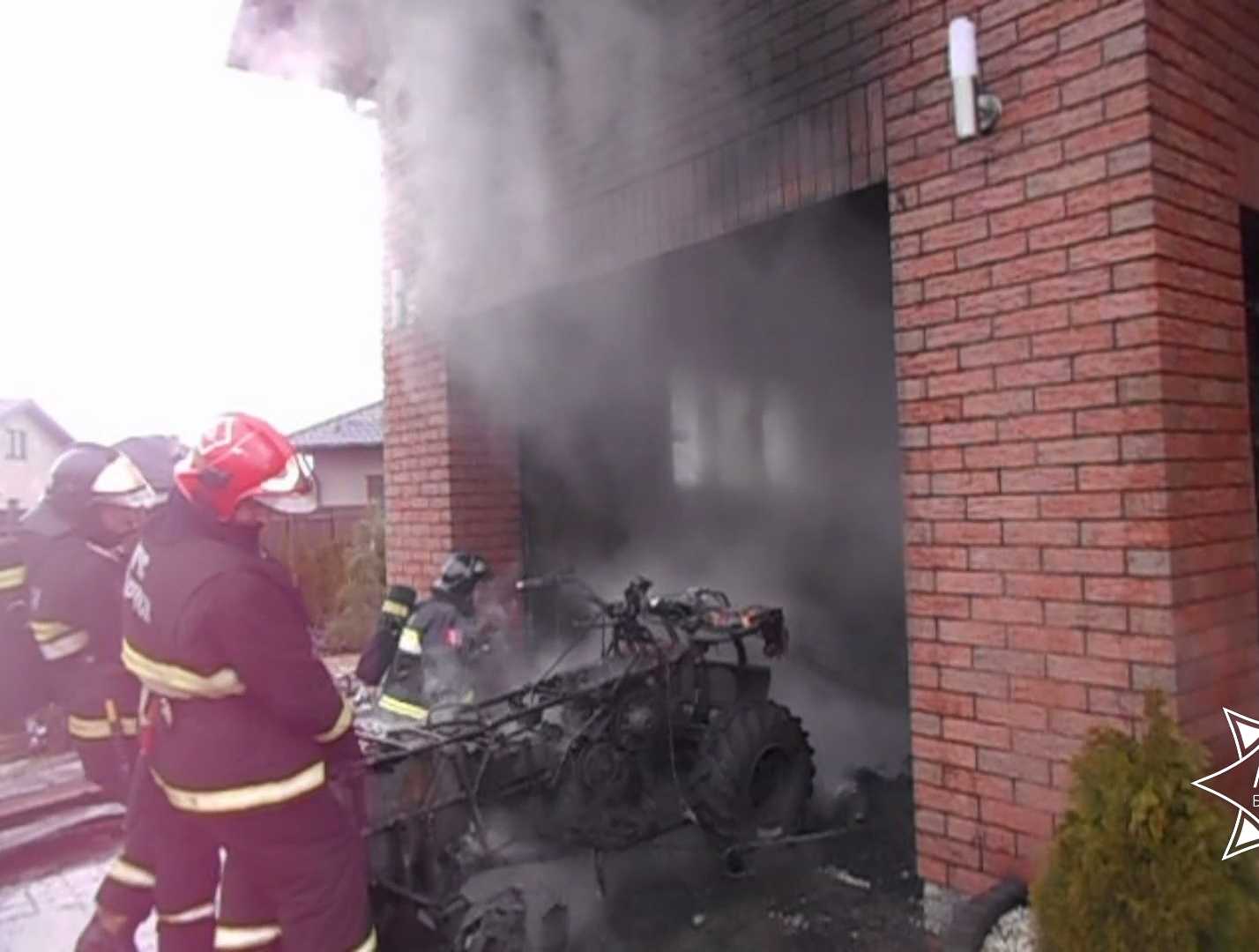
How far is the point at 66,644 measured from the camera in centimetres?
445

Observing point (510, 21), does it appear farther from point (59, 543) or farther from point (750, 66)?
point (59, 543)

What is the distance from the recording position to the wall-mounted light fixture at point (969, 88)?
3.23 metres

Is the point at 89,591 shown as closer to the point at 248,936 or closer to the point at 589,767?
the point at 248,936

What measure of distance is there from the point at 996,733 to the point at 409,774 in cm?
193

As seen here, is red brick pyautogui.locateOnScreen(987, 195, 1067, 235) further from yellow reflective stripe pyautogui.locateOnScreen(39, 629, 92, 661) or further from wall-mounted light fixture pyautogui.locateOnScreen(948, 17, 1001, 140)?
yellow reflective stripe pyautogui.locateOnScreen(39, 629, 92, 661)

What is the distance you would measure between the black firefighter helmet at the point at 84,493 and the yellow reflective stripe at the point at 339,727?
1.98 m

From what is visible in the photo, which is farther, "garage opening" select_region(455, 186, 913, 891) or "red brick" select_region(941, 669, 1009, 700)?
"garage opening" select_region(455, 186, 913, 891)

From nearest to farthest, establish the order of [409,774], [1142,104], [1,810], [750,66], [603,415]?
[1142,104] → [409,774] → [750,66] → [1,810] → [603,415]

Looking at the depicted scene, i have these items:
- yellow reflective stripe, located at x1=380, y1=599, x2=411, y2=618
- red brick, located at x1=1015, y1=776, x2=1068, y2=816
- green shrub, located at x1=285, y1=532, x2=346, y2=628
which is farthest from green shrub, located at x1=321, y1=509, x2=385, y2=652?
red brick, located at x1=1015, y1=776, x2=1068, y2=816

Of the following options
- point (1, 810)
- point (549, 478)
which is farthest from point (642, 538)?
point (1, 810)

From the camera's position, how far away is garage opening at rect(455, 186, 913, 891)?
236 inches

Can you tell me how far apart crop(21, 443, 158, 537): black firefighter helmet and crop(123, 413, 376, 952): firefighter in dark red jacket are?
1553mm

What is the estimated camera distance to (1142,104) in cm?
289

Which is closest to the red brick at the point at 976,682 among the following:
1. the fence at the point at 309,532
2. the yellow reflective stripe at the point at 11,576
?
the yellow reflective stripe at the point at 11,576
